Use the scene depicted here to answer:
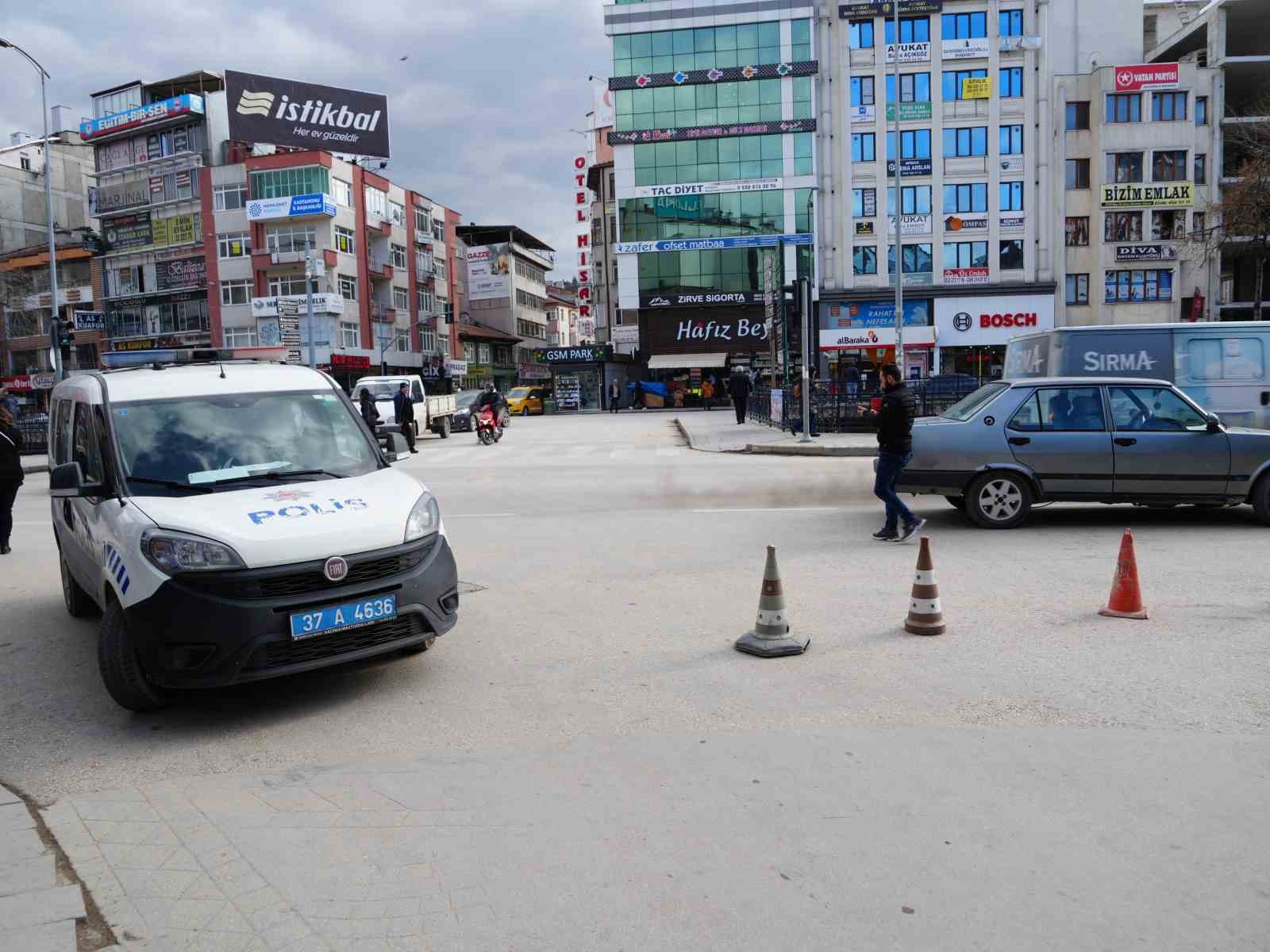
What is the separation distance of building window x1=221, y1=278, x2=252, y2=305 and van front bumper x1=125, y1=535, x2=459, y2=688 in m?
60.0

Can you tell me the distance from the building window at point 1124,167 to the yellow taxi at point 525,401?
1267 inches

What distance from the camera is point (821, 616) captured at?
22.7 feet

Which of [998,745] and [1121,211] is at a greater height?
[1121,211]

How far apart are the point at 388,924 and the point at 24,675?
Result: 4.28 m

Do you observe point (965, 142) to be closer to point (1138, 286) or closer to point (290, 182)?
point (1138, 286)

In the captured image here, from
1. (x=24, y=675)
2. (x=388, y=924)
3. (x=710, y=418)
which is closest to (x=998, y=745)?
(x=388, y=924)

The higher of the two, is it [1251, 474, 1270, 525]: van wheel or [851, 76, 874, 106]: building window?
[851, 76, 874, 106]: building window

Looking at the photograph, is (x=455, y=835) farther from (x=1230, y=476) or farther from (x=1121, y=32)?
(x=1121, y=32)

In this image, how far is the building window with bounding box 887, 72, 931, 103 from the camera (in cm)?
5128

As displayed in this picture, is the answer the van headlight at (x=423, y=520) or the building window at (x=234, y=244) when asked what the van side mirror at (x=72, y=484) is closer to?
the van headlight at (x=423, y=520)

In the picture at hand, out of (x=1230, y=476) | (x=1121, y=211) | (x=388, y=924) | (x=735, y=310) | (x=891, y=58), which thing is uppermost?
(x=891, y=58)

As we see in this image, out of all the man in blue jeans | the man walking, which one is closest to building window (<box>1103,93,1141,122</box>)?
the man walking

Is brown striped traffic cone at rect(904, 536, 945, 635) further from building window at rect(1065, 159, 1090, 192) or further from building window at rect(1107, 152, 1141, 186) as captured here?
building window at rect(1065, 159, 1090, 192)

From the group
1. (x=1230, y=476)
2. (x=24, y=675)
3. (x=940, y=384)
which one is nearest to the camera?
(x=24, y=675)
